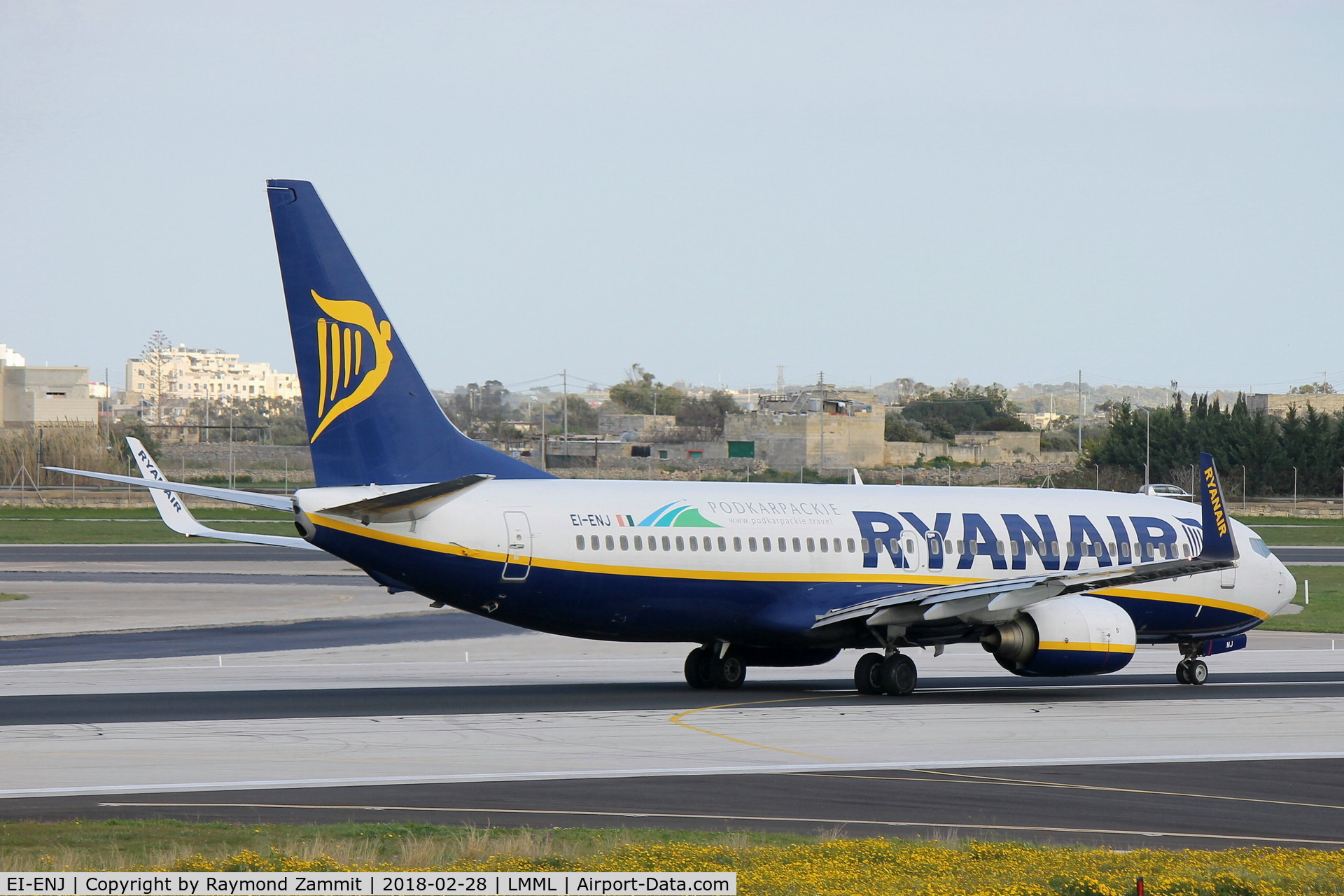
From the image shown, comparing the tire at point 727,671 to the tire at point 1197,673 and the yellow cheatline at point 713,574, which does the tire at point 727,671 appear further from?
the tire at point 1197,673

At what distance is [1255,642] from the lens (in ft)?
126

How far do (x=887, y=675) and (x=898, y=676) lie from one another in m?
0.19

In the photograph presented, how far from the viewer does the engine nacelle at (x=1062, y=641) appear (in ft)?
84.6

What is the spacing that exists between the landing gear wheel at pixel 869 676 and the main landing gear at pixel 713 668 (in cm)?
221

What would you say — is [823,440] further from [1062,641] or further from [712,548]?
[712,548]

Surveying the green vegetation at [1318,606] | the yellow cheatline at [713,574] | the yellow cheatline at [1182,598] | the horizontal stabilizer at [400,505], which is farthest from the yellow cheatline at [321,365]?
the green vegetation at [1318,606]

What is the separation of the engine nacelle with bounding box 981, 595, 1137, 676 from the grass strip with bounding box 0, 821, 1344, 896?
12315 millimetres

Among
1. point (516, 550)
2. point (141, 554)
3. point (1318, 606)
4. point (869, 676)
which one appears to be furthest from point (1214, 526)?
point (141, 554)

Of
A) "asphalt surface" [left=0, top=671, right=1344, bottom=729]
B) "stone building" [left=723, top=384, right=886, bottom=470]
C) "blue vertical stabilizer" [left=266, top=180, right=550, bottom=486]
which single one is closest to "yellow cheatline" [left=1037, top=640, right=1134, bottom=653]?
"asphalt surface" [left=0, top=671, right=1344, bottom=729]

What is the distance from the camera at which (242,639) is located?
115 feet

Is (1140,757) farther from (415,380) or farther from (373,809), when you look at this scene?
(415,380)

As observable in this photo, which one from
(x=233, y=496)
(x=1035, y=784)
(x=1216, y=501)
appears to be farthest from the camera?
(x=1216, y=501)

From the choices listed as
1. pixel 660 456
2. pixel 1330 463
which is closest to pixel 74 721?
pixel 1330 463

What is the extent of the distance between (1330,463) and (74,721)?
105m
